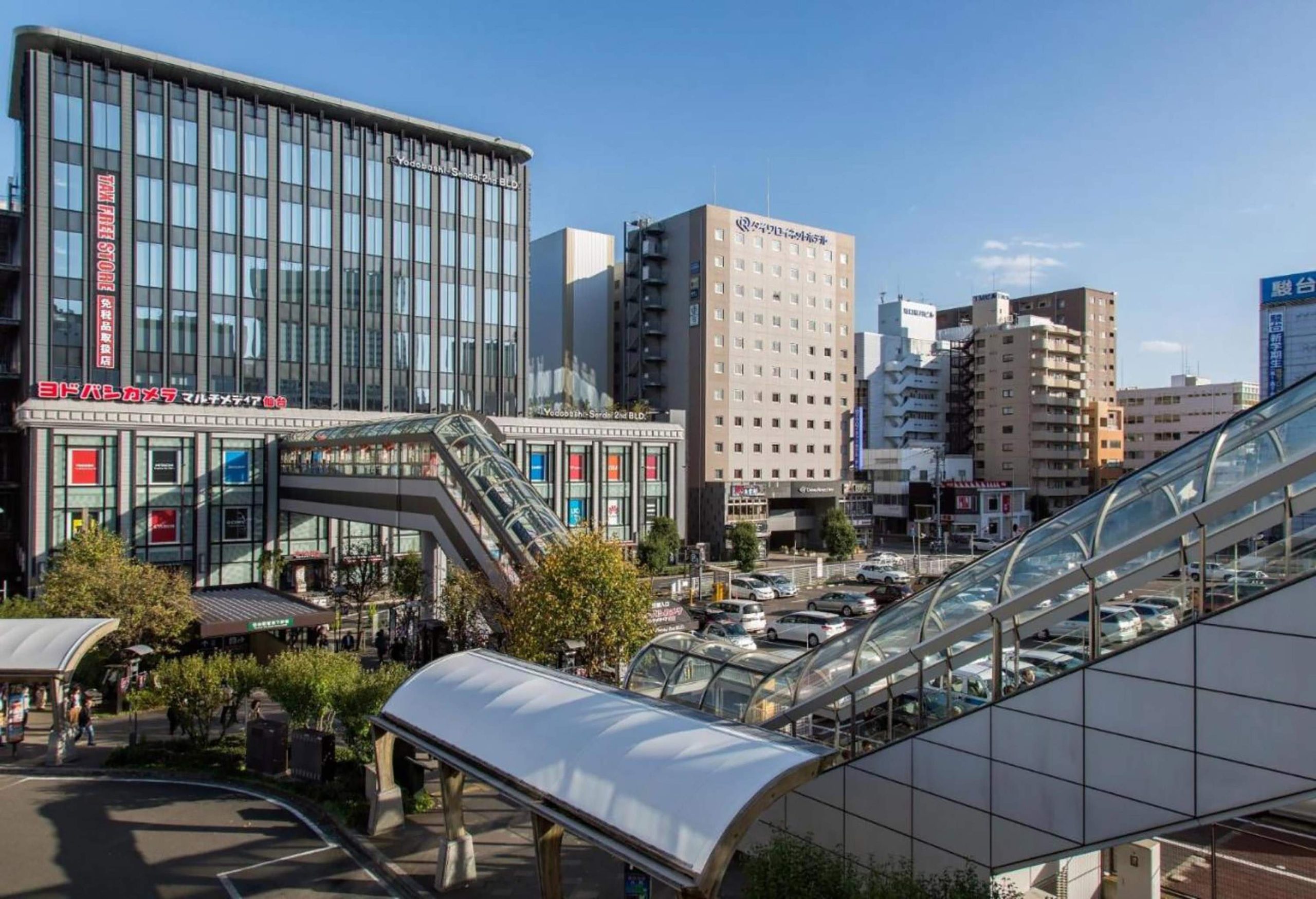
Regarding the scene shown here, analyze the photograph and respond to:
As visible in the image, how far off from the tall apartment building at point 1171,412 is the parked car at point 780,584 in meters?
72.4

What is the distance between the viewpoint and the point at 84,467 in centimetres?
4316

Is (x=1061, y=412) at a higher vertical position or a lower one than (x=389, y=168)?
lower

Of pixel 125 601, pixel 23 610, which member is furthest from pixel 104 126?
pixel 125 601

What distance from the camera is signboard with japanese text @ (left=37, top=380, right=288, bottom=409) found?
141ft

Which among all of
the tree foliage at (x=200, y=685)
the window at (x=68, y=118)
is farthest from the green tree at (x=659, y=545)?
the window at (x=68, y=118)

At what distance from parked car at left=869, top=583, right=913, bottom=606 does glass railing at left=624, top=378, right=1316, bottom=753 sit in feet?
108

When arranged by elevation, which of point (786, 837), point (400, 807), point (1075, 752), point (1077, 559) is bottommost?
point (400, 807)

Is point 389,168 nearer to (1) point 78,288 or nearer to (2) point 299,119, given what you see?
(2) point 299,119

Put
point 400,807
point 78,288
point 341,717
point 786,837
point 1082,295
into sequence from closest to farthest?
1. point 786,837
2. point 400,807
3. point 341,717
4. point 78,288
5. point 1082,295

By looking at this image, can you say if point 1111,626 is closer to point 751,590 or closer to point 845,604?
point 845,604

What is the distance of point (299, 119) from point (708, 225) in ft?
102

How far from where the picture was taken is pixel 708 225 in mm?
72750

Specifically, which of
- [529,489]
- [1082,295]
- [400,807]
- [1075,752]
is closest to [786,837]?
[1075,752]

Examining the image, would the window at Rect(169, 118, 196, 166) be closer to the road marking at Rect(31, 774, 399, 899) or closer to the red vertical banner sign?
the red vertical banner sign
